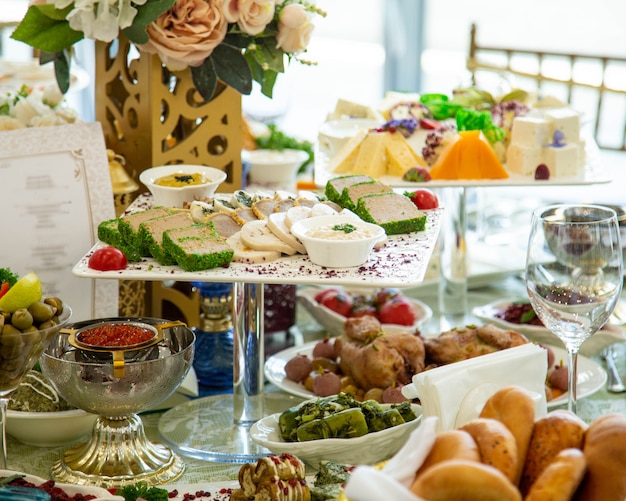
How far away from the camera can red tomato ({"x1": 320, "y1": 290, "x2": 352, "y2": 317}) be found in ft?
7.32

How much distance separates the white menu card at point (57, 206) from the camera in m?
1.88

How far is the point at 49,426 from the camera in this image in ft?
5.55

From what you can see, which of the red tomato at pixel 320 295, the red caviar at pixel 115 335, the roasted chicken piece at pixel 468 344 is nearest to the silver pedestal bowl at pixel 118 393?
the red caviar at pixel 115 335

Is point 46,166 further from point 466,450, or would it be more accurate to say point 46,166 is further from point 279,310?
point 466,450

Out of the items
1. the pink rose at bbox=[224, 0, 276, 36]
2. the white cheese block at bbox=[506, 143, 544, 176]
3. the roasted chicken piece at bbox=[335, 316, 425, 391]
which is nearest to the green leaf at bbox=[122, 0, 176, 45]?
the pink rose at bbox=[224, 0, 276, 36]

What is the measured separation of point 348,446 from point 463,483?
2.09ft

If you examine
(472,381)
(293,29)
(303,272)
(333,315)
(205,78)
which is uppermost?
(293,29)

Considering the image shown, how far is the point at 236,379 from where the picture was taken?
1.82 m

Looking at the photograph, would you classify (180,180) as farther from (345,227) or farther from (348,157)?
(348,157)

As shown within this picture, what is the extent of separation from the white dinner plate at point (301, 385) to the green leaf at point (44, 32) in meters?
0.77

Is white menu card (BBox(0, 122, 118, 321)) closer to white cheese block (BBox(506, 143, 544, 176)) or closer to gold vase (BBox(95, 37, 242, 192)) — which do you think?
gold vase (BBox(95, 37, 242, 192))

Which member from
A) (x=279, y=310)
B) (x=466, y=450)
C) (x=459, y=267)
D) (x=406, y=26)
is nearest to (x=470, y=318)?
(x=459, y=267)

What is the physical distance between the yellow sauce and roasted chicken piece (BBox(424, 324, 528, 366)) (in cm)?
53

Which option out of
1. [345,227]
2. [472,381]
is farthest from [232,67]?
[472,381]
